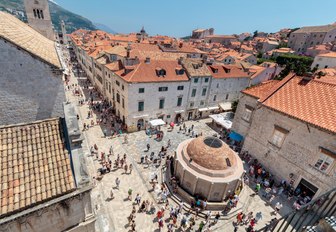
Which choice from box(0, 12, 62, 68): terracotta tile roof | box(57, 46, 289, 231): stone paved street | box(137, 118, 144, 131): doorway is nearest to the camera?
box(0, 12, 62, 68): terracotta tile roof

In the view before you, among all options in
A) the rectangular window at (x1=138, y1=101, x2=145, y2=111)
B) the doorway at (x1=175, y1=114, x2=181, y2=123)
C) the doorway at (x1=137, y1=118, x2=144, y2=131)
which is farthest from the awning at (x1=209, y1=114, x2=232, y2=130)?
the rectangular window at (x1=138, y1=101, x2=145, y2=111)

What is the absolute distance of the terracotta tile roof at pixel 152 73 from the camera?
86.2 ft

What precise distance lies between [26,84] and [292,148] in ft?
77.1

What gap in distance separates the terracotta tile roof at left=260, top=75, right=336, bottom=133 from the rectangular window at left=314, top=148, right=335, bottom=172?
81.3 inches

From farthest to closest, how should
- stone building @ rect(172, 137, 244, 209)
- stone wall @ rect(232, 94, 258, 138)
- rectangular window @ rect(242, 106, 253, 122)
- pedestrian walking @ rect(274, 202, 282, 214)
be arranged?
rectangular window @ rect(242, 106, 253, 122), stone wall @ rect(232, 94, 258, 138), pedestrian walking @ rect(274, 202, 282, 214), stone building @ rect(172, 137, 244, 209)

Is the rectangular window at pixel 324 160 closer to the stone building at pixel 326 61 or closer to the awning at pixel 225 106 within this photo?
the awning at pixel 225 106

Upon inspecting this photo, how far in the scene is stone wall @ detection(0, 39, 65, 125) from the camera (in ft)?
29.4

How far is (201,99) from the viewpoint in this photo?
34.2 m

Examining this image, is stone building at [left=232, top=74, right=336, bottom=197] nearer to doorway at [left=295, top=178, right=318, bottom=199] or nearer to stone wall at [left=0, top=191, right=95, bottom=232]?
doorway at [left=295, top=178, right=318, bottom=199]

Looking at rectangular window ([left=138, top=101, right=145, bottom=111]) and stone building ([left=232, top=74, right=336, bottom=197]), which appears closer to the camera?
stone building ([left=232, top=74, right=336, bottom=197])

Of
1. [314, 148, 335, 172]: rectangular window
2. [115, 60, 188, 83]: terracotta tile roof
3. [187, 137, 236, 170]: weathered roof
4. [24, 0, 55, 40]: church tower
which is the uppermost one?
[24, 0, 55, 40]: church tower

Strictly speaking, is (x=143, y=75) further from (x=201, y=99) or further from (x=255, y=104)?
(x=255, y=104)

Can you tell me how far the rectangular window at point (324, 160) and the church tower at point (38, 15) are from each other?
4750cm

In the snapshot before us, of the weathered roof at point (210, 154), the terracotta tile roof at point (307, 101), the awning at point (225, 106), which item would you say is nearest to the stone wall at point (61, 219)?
the weathered roof at point (210, 154)
